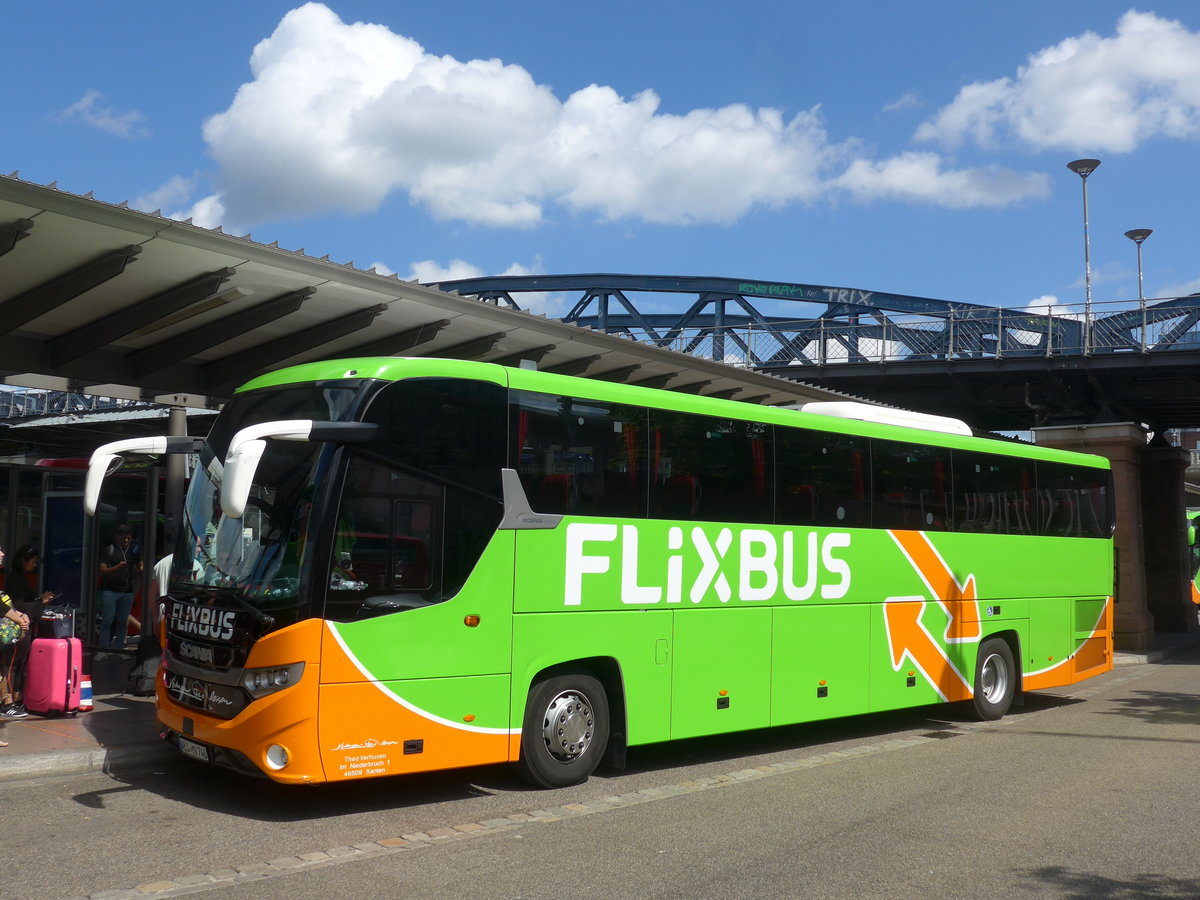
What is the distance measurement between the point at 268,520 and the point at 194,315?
456 cm

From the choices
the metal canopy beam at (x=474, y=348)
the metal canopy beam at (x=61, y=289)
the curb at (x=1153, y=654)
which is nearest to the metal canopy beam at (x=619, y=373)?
the metal canopy beam at (x=474, y=348)

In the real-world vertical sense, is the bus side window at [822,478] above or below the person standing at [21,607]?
above

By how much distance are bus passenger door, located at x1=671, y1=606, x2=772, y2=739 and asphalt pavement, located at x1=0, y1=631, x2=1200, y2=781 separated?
4211 millimetres

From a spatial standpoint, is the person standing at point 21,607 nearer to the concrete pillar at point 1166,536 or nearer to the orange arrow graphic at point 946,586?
the orange arrow graphic at point 946,586

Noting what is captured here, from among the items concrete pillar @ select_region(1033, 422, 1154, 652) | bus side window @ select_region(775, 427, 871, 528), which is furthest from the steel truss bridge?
bus side window @ select_region(775, 427, 871, 528)

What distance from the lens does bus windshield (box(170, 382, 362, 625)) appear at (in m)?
7.37

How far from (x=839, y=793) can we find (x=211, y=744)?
15.4 ft

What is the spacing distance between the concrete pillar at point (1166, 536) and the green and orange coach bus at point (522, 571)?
815 inches

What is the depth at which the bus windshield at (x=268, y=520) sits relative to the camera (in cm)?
737

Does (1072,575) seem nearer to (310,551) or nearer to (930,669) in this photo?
(930,669)

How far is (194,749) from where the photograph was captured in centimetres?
771

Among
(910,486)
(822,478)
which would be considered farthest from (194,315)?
(910,486)

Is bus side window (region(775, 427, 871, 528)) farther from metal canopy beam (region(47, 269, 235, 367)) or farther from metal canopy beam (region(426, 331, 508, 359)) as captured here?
metal canopy beam (region(47, 269, 235, 367))

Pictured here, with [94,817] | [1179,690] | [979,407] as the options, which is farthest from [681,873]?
[979,407]
